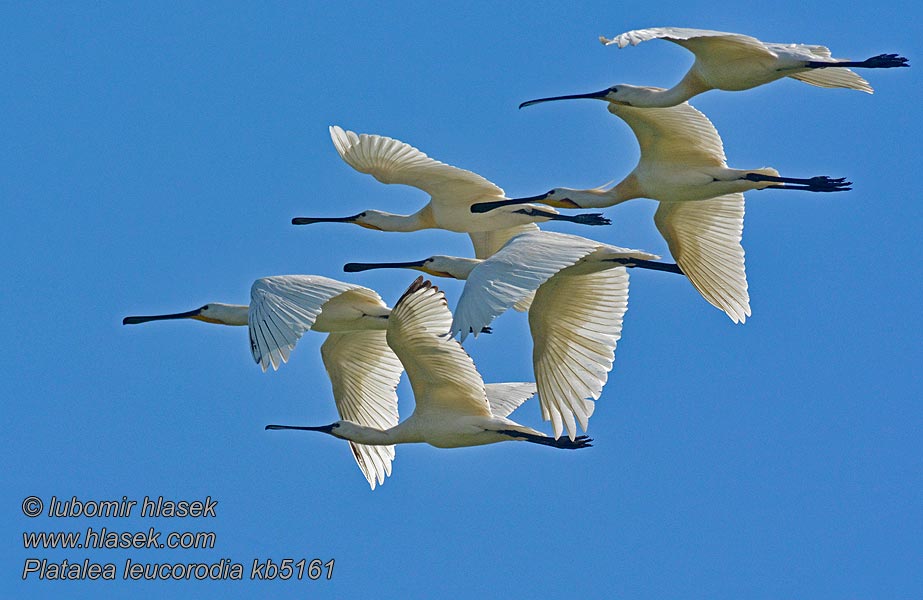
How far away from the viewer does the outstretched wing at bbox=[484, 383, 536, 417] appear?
2248 centimetres

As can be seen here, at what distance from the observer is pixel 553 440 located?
66.3 ft

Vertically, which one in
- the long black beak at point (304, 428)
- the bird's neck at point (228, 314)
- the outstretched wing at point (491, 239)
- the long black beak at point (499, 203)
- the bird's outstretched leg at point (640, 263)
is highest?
the long black beak at point (499, 203)

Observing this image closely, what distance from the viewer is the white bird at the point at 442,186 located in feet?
74.1

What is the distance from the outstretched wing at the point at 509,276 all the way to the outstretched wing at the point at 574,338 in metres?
1.40

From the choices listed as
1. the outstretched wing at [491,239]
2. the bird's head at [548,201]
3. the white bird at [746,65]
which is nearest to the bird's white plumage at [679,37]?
the white bird at [746,65]

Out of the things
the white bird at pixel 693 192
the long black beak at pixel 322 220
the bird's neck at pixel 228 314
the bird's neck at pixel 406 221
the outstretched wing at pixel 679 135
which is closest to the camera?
the white bird at pixel 693 192

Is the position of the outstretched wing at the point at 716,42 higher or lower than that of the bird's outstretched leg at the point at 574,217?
higher

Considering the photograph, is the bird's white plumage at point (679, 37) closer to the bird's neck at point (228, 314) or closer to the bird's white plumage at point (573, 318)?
the bird's white plumage at point (573, 318)

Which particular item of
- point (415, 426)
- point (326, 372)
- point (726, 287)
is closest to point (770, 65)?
point (726, 287)

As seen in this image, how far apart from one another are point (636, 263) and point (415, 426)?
297 centimetres

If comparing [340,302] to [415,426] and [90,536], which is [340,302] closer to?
[415,426]

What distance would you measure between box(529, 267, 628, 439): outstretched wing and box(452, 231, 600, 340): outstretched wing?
1401 mm

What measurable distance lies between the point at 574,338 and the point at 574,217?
6.08ft

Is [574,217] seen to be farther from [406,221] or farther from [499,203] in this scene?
[406,221]
